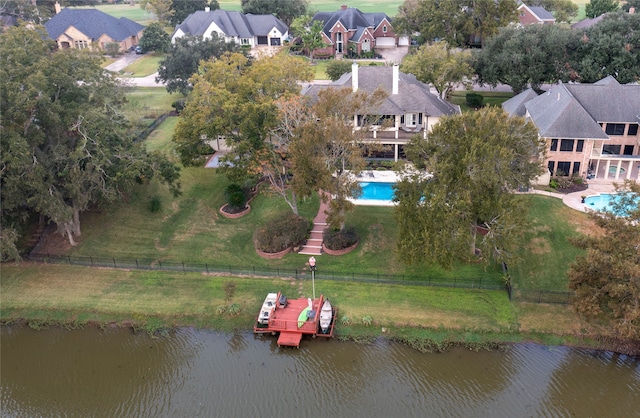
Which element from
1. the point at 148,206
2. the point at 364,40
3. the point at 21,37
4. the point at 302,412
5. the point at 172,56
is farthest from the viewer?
the point at 364,40

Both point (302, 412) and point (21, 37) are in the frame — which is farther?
point (21, 37)

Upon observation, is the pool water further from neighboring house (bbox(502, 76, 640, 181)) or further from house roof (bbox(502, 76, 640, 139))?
neighboring house (bbox(502, 76, 640, 181))

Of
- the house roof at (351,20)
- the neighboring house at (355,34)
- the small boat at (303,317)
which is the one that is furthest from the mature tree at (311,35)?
the small boat at (303,317)

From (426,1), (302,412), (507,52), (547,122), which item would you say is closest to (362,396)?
(302,412)

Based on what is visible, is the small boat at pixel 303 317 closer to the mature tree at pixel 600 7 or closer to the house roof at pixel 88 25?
the house roof at pixel 88 25

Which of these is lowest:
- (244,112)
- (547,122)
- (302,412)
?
(302,412)

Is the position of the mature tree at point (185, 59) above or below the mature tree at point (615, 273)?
above

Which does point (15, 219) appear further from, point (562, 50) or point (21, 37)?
point (562, 50)
